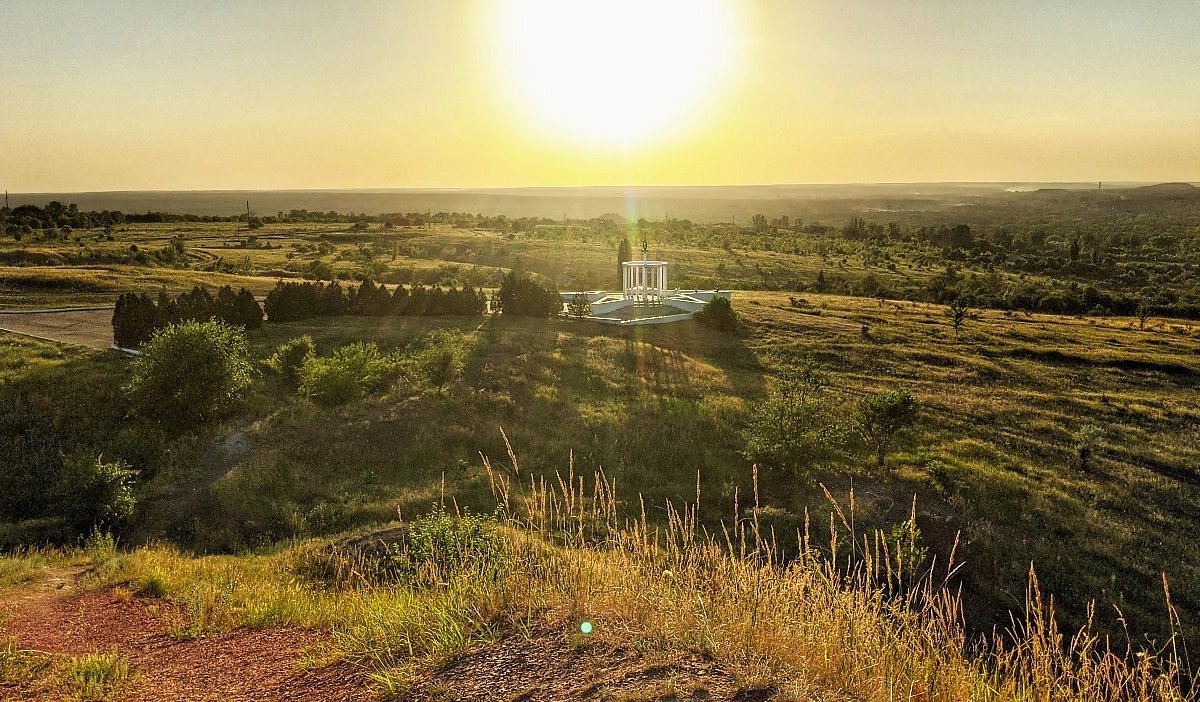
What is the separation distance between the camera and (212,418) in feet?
59.5

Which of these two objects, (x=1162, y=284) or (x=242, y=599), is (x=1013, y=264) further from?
(x=242, y=599)

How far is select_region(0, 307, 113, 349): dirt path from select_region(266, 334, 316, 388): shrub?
6906 millimetres

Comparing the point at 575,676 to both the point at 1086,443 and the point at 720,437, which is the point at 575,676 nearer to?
the point at 720,437

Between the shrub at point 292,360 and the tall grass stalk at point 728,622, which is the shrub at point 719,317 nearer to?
the shrub at point 292,360

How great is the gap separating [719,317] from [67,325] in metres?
27.9

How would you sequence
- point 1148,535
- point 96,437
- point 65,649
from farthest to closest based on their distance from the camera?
point 96,437 → point 1148,535 → point 65,649

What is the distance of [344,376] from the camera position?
19.9m

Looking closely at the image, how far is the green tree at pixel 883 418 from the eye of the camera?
59.7ft

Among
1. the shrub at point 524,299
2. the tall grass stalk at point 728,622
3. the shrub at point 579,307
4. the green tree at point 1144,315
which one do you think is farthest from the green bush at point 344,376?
the green tree at point 1144,315

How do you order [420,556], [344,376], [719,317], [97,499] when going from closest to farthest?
1. [420,556]
2. [97,499]
3. [344,376]
4. [719,317]

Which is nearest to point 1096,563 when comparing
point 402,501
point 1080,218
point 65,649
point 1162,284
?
point 402,501

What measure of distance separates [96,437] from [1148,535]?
81.2 ft

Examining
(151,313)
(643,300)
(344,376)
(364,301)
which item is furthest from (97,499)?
(643,300)

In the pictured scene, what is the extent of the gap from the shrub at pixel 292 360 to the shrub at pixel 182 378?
3.22 meters
